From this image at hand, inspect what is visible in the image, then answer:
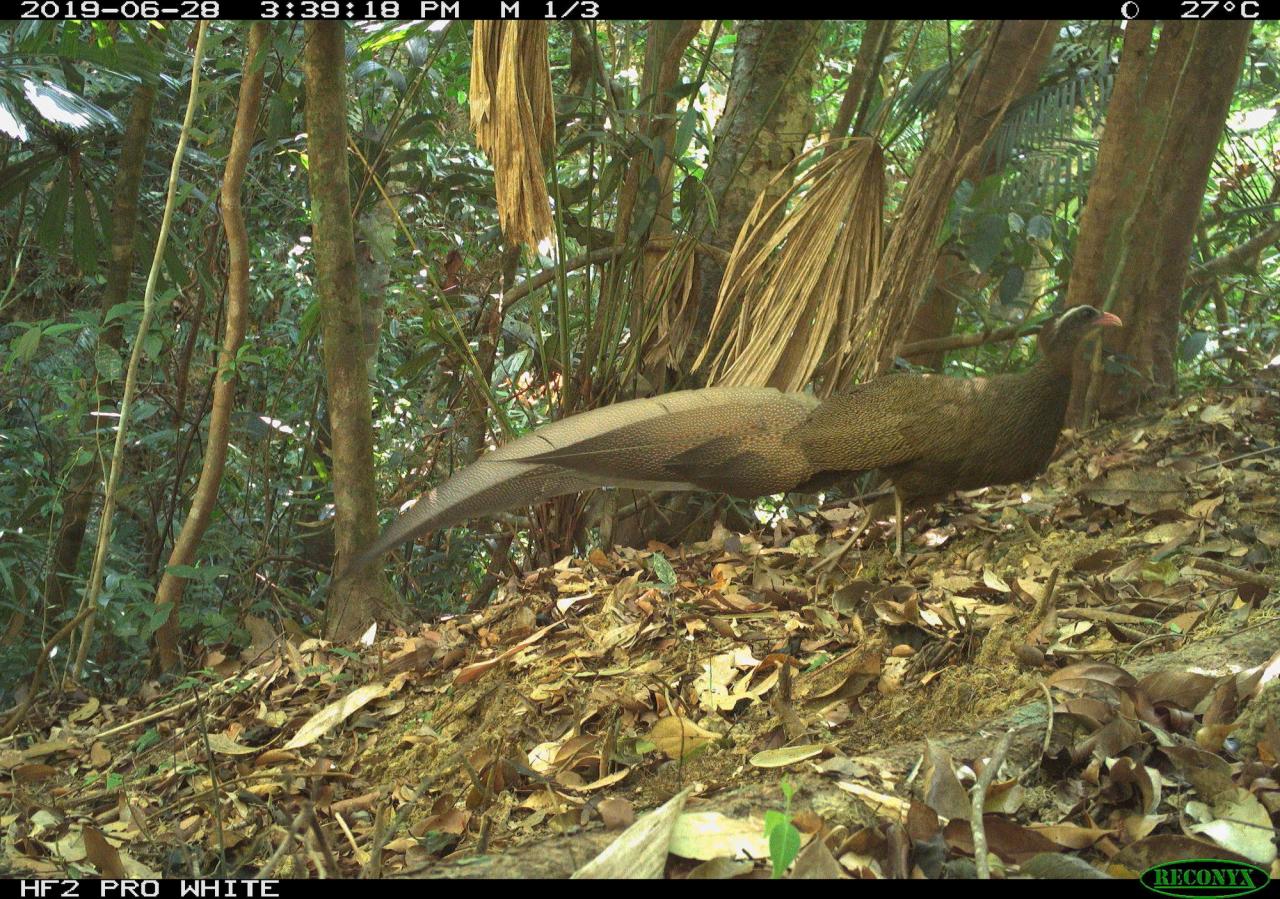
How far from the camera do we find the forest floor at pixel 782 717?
1.47 meters

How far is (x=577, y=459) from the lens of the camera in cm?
270

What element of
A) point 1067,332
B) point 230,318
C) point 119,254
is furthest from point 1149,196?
point 119,254

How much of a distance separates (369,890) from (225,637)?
7.46ft

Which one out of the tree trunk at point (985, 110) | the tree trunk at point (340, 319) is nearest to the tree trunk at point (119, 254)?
the tree trunk at point (340, 319)

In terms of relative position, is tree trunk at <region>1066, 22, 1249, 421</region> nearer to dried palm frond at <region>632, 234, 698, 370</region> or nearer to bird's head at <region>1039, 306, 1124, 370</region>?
bird's head at <region>1039, 306, 1124, 370</region>

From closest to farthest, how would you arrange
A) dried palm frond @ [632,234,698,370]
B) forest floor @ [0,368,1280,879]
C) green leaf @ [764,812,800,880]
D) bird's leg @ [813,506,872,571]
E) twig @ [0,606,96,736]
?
1. green leaf @ [764,812,800,880]
2. forest floor @ [0,368,1280,879]
3. twig @ [0,606,96,736]
4. bird's leg @ [813,506,872,571]
5. dried palm frond @ [632,234,698,370]

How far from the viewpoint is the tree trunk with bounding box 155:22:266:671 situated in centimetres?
288

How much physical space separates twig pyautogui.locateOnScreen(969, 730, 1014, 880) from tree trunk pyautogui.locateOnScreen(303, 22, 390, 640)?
6.30ft

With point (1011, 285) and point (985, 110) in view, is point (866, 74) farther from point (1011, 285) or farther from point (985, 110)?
point (1011, 285)

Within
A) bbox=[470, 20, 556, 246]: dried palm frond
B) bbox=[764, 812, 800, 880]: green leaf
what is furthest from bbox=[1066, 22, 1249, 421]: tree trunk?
bbox=[764, 812, 800, 880]: green leaf

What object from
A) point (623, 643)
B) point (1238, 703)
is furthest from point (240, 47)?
point (1238, 703)

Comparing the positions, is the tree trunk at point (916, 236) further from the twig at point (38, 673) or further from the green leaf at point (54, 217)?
the green leaf at point (54, 217)

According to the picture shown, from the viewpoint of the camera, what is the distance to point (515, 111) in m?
2.19

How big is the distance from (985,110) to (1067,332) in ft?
4.33
